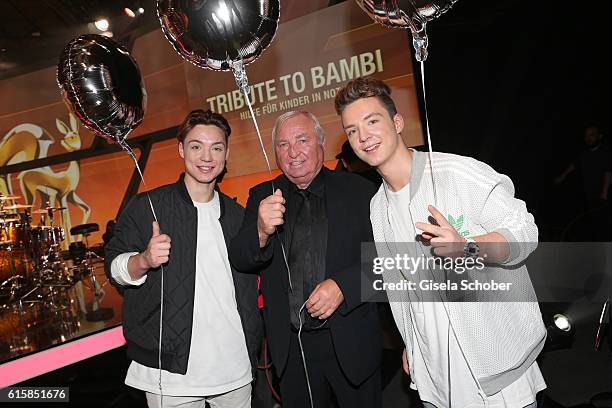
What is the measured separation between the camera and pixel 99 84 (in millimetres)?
1664

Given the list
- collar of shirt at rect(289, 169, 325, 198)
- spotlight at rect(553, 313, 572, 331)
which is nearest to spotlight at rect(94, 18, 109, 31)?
collar of shirt at rect(289, 169, 325, 198)

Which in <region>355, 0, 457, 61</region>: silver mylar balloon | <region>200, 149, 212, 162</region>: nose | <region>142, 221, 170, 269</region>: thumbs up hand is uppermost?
<region>355, 0, 457, 61</region>: silver mylar balloon

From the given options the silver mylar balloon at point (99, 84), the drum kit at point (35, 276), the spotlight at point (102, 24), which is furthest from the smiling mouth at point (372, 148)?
the spotlight at point (102, 24)

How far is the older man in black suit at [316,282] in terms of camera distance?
1662 mm

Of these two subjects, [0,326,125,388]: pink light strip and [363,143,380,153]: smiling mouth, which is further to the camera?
[0,326,125,388]: pink light strip

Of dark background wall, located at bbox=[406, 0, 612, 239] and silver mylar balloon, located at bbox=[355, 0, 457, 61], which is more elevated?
dark background wall, located at bbox=[406, 0, 612, 239]

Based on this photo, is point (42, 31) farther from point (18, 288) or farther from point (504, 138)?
point (504, 138)

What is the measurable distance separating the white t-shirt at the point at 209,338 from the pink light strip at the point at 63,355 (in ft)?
4.76

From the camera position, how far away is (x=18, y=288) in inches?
221

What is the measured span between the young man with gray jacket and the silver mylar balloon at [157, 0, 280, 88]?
36 cm

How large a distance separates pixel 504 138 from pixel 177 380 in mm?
3536

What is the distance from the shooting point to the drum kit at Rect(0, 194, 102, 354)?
4441mm

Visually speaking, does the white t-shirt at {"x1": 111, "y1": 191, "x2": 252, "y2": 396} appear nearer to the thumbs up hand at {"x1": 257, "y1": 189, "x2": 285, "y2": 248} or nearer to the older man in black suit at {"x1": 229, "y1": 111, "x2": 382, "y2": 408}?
the older man in black suit at {"x1": 229, "y1": 111, "x2": 382, "y2": 408}

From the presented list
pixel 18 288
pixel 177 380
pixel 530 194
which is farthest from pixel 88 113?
pixel 18 288
